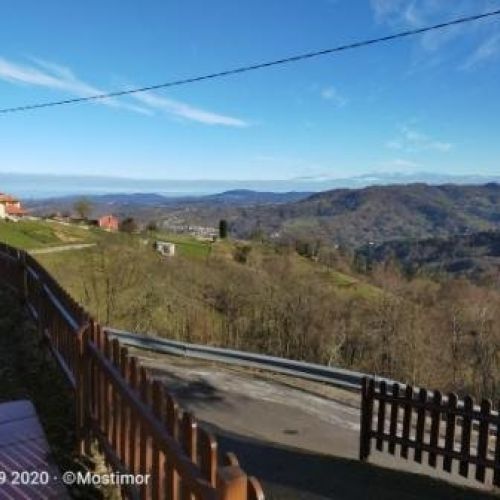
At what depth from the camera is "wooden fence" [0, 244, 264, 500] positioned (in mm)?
2586

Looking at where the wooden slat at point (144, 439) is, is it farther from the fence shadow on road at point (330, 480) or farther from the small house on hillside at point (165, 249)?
the small house on hillside at point (165, 249)

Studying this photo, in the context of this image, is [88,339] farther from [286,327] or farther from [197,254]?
[197,254]

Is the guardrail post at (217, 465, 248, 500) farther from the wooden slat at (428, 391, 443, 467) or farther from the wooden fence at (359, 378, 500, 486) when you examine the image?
the wooden slat at (428, 391, 443, 467)

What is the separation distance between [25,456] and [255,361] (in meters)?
7.95

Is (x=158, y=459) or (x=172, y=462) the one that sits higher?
(x=172, y=462)

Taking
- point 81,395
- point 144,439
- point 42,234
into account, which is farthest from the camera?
point 42,234

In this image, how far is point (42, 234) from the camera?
7050 centimetres

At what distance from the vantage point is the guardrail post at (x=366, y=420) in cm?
743

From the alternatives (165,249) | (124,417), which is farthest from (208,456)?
(165,249)

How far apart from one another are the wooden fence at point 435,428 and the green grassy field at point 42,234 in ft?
185

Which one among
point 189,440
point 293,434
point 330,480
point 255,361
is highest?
point 189,440

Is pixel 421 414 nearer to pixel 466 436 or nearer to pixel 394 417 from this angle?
pixel 394 417

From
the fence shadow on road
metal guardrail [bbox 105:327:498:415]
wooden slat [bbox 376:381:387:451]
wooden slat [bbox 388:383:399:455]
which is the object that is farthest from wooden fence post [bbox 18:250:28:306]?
wooden slat [bbox 388:383:399:455]

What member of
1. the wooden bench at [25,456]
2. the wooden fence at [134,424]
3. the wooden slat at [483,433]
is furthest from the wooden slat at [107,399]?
the wooden slat at [483,433]
